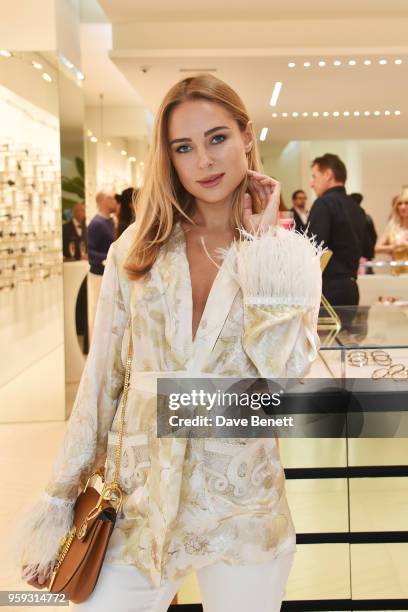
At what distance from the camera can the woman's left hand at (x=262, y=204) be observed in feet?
4.88

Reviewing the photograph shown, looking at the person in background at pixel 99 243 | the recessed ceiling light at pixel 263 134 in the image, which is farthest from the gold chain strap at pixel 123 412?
the recessed ceiling light at pixel 263 134

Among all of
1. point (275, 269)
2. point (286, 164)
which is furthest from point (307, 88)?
point (275, 269)

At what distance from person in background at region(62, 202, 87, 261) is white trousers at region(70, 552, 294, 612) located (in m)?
4.40

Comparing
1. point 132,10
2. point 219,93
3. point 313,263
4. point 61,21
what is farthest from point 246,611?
point 132,10

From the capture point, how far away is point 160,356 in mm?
1418

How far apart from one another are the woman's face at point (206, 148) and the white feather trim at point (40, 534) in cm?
66

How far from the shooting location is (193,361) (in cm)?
138

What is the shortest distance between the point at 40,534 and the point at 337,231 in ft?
11.7

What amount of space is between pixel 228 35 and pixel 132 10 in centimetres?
84

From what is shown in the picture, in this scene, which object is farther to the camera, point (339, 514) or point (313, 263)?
point (339, 514)

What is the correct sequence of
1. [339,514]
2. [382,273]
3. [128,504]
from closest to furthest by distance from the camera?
[128,504] < [339,514] < [382,273]

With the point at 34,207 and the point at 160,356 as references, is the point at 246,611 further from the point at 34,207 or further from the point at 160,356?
the point at 34,207

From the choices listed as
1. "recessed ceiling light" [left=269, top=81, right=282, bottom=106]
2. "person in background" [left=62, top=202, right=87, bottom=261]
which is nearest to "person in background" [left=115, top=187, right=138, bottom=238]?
"person in background" [left=62, top=202, right=87, bottom=261]

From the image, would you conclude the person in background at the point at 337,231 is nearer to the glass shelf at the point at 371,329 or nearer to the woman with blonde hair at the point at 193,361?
the glass shelf at the point at 371,329
